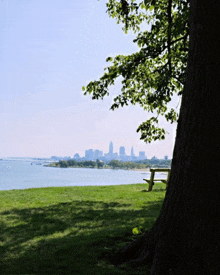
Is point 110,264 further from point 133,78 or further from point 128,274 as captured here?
point 133,78

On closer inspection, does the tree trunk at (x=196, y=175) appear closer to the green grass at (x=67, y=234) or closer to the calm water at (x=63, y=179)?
the green grass at (x=67, y=234)

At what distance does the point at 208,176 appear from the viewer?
3.46 m

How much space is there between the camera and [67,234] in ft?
18.9

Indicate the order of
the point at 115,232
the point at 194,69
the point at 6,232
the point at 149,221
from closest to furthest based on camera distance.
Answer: the point at 194,69 → the point at 115,232 → the point at 6,232 → the point at 149,221

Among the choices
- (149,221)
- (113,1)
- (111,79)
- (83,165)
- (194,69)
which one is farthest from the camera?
(83,165)

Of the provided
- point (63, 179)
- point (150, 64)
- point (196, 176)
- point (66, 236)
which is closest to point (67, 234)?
point (66, 236)

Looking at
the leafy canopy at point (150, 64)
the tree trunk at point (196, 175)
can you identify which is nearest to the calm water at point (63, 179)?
the leafy canopy at point (150, 64)

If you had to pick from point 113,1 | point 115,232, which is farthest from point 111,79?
point 115,232

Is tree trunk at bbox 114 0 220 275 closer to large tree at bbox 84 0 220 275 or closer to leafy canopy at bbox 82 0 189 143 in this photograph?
large tree at bbox 84 0 220 275

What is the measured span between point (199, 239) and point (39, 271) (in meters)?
2.20

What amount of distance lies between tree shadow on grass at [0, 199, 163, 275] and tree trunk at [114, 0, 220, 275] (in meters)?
0.72

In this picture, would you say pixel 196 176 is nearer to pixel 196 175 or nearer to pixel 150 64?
pixel 196 175

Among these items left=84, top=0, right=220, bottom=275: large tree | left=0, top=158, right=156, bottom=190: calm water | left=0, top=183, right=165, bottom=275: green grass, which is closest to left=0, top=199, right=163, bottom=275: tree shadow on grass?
left=0, top=183, right=165, bottom=275: green grass

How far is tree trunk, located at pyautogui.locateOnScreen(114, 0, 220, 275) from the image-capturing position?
3414 mm
